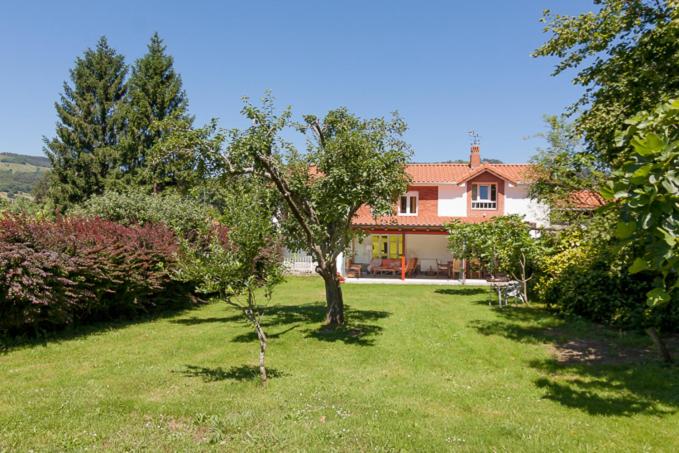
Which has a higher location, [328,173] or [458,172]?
[458,172]

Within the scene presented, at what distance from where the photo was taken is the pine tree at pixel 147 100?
1398 inches

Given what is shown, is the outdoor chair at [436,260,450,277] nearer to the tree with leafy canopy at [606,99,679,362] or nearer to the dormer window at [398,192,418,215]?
the dormer window at [398,192,418,215]

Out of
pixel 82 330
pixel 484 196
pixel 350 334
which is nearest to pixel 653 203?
pixel 350 334

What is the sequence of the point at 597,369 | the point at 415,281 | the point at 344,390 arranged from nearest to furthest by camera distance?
the point at 344,390 < the point at 597,369 < the point at 415,281

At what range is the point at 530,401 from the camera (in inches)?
297

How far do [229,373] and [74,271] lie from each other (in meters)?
5.86

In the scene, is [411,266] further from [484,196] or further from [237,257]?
[237,257]

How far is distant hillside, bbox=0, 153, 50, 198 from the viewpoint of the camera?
109 meters

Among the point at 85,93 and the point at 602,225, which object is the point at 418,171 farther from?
the point at 85,93

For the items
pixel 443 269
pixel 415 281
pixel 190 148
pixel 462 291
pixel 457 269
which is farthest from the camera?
pixel 443 269

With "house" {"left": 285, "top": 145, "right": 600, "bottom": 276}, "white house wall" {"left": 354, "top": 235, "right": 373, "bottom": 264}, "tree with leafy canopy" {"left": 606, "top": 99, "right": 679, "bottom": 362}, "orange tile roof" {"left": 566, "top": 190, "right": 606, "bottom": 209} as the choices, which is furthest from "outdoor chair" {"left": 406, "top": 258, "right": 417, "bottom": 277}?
"tree with leafy canopy" {"left": 606, "top": 99, "right": 679, "bottom": 362}

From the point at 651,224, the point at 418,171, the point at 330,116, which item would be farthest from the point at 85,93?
the point at 651,224

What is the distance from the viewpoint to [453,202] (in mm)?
30594

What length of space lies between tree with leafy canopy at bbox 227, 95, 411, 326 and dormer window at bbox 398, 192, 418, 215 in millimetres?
17666
